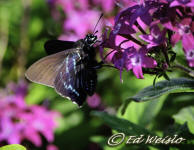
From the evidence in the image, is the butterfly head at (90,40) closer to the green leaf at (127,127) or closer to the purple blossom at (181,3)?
the green leaf at (127,127)

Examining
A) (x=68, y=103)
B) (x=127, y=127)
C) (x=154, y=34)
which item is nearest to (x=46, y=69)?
(x=127, y=127)

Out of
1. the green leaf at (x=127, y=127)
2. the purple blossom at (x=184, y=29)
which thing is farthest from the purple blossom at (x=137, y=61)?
the green leaf at (x=127, y=127)

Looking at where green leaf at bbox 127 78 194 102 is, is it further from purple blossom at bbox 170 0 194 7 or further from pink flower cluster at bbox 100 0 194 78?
purple blossom at bbox 170 0 194 7

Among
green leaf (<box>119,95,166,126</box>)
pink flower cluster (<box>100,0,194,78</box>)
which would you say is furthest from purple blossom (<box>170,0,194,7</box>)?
green leaf (<box>119,95,166,126</box>)

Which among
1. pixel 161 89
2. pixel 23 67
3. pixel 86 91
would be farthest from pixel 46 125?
pixel 161 89

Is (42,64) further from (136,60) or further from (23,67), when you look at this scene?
(23,67)

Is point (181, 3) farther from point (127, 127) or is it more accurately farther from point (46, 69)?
point (46, 69)
